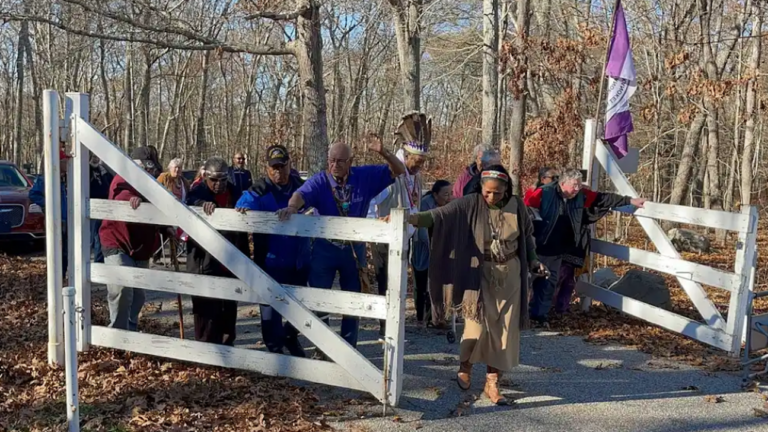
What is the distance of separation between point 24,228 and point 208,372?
929 cm

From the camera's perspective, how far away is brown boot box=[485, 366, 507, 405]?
519cm

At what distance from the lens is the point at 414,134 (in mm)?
6996

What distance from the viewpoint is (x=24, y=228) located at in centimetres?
1314

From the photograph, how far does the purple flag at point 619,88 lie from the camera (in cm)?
877

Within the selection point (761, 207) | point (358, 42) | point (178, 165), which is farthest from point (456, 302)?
point (358, 42)

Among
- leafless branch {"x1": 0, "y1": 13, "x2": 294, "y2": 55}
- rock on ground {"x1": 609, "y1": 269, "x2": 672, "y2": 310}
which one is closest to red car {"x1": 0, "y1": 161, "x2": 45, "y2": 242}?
leafless branch {"x1": 0, "y1": 13, "x2": 294, "y2": 55}

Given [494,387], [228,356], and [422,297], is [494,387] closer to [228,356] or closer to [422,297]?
[228,356]

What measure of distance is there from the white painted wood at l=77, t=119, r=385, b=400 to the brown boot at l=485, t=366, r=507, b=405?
0.96 meters

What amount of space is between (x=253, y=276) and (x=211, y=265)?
1065mm

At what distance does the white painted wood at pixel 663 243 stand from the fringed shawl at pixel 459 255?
124 inches

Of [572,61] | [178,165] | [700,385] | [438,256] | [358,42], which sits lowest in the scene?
[700,385]

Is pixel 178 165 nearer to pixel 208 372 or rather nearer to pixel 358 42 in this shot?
pixel 208 372

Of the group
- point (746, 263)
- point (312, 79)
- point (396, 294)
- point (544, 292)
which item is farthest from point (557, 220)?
point (312, 79)

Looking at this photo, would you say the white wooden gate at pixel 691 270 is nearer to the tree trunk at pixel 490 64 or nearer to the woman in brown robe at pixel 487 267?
the woman in brown robe at pixel 487 267
